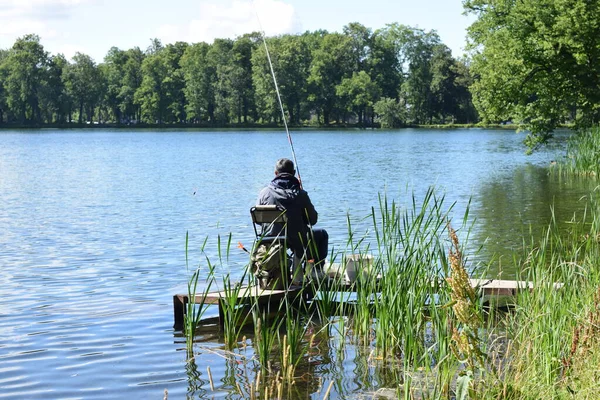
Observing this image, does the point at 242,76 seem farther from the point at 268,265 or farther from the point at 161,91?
the point at 268,265

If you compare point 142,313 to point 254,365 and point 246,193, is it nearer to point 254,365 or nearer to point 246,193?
point 254,365

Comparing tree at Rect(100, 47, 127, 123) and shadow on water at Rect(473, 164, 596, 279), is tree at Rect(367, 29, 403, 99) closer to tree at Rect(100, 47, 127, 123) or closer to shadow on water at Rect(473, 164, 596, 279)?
tree at Rect(100, 47, 127, 123)

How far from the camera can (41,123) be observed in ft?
373

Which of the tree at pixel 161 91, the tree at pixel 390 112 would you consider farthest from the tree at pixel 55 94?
the tree at pixel 390 112

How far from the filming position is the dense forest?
105m

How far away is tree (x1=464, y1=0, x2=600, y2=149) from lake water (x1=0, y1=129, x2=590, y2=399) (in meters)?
A: 2.37

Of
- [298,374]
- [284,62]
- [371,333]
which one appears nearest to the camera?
[298,374]

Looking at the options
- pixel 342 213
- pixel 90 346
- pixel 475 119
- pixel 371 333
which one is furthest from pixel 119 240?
pixel 475 119

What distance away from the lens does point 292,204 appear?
819 centimetres

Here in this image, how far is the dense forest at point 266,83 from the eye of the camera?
343 ft

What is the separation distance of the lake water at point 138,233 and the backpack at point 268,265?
0.53 meters

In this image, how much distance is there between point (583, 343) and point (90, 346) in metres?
4.69

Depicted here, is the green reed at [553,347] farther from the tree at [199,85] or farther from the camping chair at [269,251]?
the tree at [199,85]

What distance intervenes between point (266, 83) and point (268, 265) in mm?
95662
